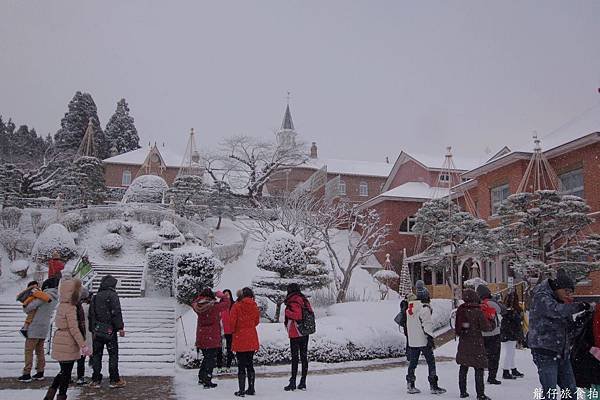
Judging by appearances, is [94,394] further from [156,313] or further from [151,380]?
[156,313]

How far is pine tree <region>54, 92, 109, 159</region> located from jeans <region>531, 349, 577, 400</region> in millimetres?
46249

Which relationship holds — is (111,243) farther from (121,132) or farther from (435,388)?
(121,132)

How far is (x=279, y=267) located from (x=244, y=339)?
6.83 m

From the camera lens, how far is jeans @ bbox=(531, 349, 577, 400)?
5.93 m

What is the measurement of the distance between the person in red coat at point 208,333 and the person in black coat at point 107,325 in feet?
4.04

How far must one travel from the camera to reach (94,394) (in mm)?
8203

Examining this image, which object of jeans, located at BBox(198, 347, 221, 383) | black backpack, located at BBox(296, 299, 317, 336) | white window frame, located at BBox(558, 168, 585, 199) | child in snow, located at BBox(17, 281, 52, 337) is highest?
white window frame, located at BBox(558, 168, 585, 199)

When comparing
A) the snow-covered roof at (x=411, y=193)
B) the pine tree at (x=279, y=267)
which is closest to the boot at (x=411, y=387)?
the pine tree at (x=279, y=267)

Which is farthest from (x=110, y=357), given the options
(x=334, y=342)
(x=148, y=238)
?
(x=148, y=238)

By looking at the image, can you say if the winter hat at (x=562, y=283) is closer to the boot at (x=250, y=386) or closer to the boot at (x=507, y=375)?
the boot at (x=507, y=375)

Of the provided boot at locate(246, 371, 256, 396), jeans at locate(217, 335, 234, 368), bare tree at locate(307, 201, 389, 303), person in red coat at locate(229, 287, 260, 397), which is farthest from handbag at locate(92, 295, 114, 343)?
bare tree at locate(307, 201, 389, 303)

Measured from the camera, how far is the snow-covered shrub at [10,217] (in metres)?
27.1

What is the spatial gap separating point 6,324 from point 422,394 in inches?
434

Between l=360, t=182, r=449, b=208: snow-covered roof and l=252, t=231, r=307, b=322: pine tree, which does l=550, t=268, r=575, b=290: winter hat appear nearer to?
l=252, t=231, r=307, b=322: pine tree
